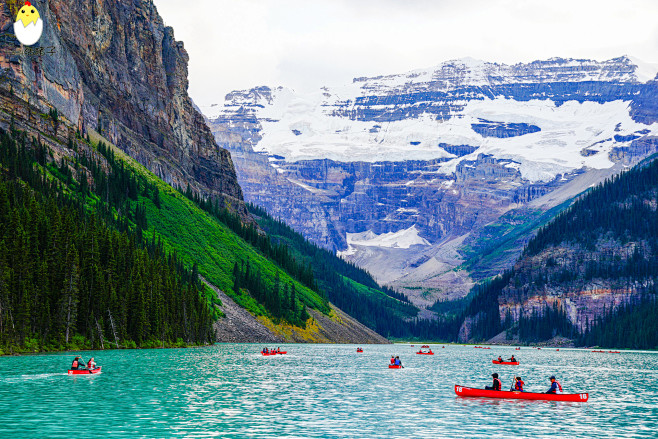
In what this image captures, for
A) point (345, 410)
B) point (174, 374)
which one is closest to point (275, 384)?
point (174, 374)

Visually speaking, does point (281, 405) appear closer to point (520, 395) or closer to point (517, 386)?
point (520, 395)

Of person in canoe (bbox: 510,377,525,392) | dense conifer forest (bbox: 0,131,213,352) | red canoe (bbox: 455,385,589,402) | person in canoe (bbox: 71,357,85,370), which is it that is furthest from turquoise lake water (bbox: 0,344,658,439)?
dense conifer forest (bbox: 0,131,213,352)

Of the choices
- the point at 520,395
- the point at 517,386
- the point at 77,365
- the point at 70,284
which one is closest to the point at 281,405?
the point at 520,395

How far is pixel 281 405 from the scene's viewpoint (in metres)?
75.1

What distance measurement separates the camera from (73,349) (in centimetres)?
13512

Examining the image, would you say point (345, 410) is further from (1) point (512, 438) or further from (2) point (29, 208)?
(2) point (29, 208)

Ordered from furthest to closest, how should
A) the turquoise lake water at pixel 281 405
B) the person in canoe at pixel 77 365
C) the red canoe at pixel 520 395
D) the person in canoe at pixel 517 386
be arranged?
the person in canoe at pixel 77 365 < the person in canoe at pixel 517 386 < the red canoe at pixel 520 395 < the turquoise lake water at pixel 281 405

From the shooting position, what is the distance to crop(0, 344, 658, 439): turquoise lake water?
61.0m

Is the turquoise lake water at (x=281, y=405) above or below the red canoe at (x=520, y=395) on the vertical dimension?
below

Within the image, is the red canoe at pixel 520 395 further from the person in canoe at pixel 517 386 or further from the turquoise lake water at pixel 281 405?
the person in canoe at pixel 517 386

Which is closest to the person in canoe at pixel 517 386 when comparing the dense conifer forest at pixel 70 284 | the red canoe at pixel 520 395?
the red canoe at pixel 520 395

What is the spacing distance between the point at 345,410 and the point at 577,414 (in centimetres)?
2316

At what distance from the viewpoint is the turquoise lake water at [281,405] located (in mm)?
60997

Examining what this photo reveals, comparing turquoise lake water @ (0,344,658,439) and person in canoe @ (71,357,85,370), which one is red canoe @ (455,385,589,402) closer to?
turquoise lake water @ (0,344,658,439)
